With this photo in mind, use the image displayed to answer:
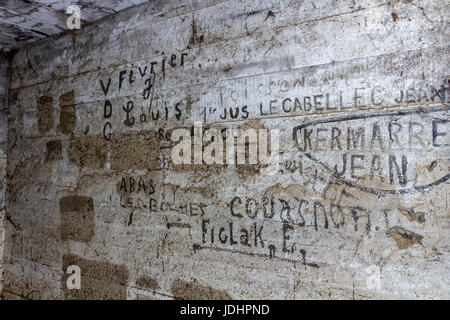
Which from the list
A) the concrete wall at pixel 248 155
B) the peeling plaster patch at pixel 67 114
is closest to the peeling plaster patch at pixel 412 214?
the concrete wall at pixel 248 155

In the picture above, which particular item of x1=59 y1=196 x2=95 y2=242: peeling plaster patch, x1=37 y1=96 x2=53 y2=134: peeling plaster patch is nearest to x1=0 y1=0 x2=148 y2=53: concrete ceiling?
x1=37 y1=96 x2=53 y2=134: peeling plaster patch

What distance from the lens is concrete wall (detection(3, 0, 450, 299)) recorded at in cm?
164

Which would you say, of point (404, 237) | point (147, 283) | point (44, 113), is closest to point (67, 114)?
point (44, 113)

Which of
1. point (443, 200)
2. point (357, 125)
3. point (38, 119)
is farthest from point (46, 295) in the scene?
point (443, 200)

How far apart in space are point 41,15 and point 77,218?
1.41 meters

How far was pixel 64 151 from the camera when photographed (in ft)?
9.10

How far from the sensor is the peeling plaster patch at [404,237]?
1611 millimetres

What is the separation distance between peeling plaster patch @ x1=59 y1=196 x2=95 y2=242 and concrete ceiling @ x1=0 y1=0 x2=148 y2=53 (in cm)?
125

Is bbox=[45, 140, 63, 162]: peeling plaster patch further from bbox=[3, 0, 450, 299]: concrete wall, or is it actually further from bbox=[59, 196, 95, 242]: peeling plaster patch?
bbox=[59, 196, 95, 242]: peeling plaster patch

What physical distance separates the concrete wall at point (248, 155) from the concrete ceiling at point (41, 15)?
100 mm

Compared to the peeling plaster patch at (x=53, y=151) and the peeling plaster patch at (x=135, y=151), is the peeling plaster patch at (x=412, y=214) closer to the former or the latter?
the peeling plaster patch at (x=135, y=151)

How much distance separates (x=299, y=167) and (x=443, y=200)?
2.07ft
